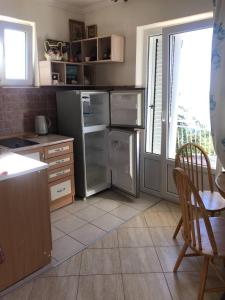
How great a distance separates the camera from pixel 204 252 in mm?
1538

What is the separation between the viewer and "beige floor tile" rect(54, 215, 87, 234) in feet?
8.45

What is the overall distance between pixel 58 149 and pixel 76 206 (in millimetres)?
708

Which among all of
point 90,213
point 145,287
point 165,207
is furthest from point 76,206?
point 145,287

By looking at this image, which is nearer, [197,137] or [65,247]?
[65,247]

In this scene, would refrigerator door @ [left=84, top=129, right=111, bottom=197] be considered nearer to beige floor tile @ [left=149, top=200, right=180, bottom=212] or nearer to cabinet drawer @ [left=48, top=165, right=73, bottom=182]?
cabinet drawer @ [left=48, top=165, right=73, bottom=182]

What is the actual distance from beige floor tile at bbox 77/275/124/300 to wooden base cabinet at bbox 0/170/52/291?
37cm

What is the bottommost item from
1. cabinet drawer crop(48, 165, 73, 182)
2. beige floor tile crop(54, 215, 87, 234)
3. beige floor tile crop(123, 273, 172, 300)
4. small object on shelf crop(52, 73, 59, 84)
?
beige floor tile crop(123, 273, 172, 300)

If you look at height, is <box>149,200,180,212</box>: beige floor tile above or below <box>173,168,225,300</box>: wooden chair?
below

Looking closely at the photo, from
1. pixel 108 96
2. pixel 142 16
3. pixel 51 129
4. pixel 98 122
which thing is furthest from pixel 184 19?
pixel 51 129

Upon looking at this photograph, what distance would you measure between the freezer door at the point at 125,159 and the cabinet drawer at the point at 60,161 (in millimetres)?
558

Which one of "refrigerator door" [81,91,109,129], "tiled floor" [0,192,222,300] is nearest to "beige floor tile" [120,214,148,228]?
"tiled floor" [0,192,222,300]

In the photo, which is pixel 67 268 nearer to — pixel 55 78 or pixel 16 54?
pixel 55 78

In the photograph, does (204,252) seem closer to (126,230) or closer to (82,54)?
(126,230)

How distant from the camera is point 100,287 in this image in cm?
181
